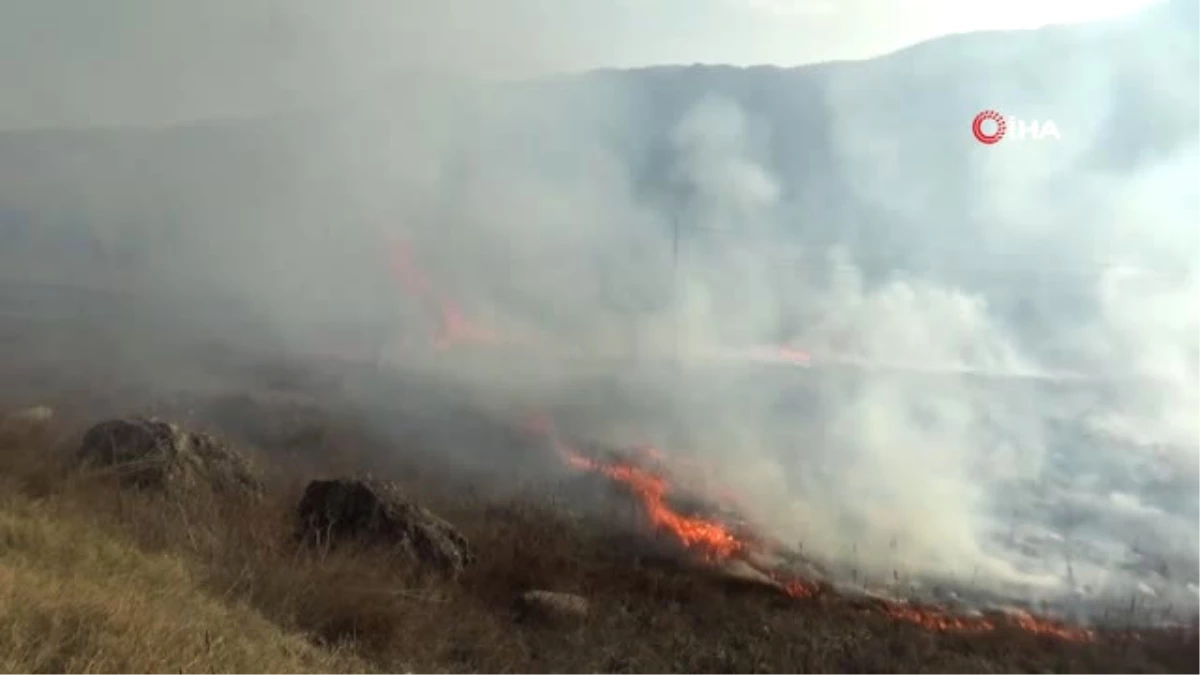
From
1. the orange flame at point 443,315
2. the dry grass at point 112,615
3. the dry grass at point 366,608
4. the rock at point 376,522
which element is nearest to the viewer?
the dry grass at point 112,615

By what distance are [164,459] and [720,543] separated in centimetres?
674

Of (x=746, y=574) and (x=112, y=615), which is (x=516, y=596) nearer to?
(x=746, y=574)

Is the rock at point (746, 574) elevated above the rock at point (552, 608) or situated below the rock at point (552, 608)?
below

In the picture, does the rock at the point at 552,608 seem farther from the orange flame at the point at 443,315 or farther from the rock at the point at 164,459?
the orange flame at the point at 443,315

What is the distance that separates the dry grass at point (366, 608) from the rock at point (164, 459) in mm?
440

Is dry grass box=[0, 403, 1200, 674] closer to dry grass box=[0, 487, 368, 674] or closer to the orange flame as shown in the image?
dry grass box=[0, 487, 368, 674]

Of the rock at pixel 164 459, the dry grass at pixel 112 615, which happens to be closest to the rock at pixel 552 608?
the rock at pixel 164 459

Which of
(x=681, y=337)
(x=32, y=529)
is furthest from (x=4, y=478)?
(x=681, y=337)

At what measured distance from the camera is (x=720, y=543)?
1438cm

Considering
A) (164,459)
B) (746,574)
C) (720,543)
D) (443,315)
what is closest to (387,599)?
(164,459)

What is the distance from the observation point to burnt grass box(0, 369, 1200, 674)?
25.9 feet

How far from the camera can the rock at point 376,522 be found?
10859 mm

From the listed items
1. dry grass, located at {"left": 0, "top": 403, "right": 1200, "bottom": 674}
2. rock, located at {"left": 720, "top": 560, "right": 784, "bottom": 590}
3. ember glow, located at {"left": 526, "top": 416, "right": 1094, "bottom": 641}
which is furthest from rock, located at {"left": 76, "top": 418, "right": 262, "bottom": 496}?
ember glow, located at {"left": 526, "top": 416, "right": 1094, "bottom": 641}

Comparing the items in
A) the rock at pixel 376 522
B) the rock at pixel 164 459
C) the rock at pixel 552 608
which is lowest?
the rock at pixel 552 608
